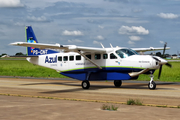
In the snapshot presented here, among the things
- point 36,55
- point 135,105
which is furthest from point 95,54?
point 135,105

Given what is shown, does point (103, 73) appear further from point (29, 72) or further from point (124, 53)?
point (29, 72)

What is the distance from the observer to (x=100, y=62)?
73.0ft

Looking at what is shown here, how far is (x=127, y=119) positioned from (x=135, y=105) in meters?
3.52

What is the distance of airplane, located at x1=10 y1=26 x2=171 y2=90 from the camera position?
20.2m

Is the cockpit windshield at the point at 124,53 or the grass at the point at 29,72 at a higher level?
the cockpit windshield at the point at 124,53

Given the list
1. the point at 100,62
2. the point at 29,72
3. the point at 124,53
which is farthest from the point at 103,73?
the point at 29,72

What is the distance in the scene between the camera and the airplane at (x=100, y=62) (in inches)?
797

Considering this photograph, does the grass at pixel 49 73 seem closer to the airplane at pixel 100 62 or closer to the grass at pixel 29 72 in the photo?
the grass at pixel 29 72

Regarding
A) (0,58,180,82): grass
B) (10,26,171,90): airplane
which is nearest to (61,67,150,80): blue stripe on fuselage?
(10,26,171,90): airplane

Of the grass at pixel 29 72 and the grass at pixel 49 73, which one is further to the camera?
the grass at pixel 29 72

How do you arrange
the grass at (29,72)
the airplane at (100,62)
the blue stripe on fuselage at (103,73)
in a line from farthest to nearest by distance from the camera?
the grass at (29,72), the blue stripe on fuselage at (103,73), the airplane at (100,62)

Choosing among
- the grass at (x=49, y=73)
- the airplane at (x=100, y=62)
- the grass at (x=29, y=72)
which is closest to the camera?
the airplane at (x=100, y=62)

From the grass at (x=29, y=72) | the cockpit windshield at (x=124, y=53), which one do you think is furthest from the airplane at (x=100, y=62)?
the grass at (x=29, y=72)

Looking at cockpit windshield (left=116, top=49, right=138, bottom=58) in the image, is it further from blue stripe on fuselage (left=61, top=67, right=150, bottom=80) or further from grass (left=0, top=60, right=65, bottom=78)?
grass (left=0, top=60, right=65, bottom=78)
